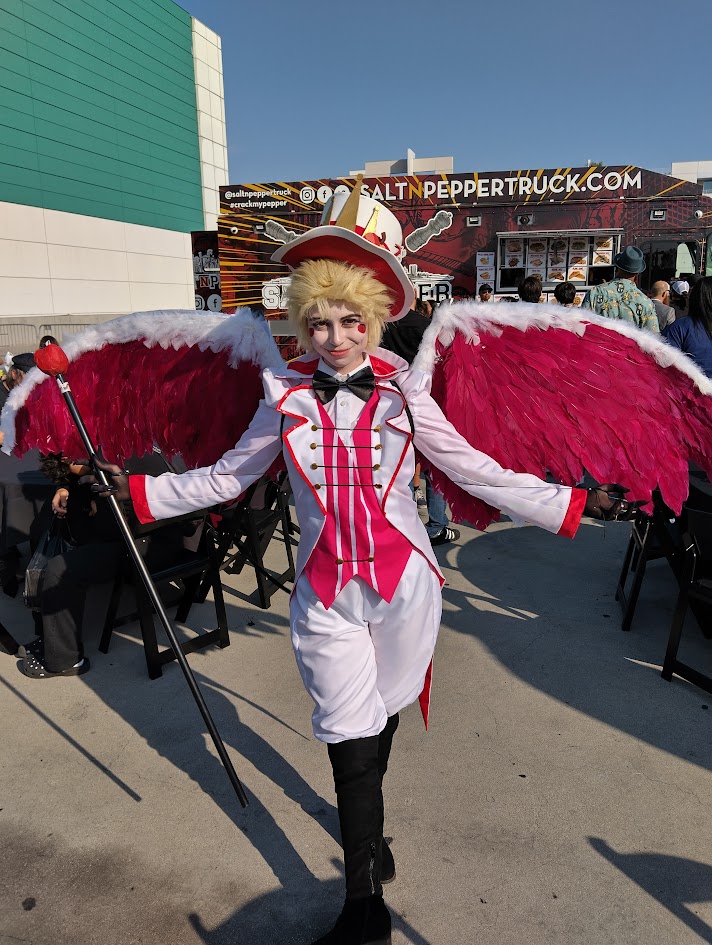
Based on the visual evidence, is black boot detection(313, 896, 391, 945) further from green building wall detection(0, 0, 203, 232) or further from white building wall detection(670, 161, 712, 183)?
white building wall detection(670, 161, 712, 183)

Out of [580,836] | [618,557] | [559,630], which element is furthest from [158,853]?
[618,557]

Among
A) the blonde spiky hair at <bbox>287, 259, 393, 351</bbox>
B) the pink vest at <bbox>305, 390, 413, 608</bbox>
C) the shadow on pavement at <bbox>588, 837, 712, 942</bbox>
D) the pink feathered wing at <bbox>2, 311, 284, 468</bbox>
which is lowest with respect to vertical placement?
the shadow on pavement at <bbox>588, 837, 712, 942</bbox>

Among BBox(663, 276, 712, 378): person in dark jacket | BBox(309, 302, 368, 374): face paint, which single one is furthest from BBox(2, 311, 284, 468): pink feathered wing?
BBox(663, 276, 712, 378): person in dark jacket

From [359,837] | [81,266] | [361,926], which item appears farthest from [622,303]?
[81,266]

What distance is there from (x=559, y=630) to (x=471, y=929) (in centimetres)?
184

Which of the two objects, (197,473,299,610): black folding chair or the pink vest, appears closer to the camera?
the pink vest

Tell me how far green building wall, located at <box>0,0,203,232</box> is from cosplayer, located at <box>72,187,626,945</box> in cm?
1865

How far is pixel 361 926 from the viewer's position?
1713 mm

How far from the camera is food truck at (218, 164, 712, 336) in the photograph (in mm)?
8953

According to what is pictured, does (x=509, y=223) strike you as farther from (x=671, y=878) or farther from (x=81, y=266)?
(x=81, y=266)

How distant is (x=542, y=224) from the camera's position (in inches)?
367

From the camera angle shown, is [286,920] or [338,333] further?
[286,920]

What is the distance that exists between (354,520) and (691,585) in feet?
6.27

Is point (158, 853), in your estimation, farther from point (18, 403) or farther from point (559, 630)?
point (559, 630)
